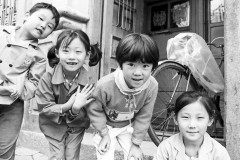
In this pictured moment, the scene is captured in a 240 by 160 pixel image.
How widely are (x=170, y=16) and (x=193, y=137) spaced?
126 inches

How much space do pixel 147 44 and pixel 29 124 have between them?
2715mm

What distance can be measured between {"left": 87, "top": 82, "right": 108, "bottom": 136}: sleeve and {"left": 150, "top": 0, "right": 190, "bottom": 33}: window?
119 inches

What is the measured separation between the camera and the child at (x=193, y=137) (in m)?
1.74

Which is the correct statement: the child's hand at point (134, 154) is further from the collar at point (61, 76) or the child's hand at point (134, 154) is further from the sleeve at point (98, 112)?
the collar at point (61, 76)

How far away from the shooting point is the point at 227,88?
2186mm

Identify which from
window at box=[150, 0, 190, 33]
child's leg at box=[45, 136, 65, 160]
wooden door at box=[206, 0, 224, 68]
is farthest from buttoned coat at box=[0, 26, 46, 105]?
window at box=[150, 0, 190, 33]

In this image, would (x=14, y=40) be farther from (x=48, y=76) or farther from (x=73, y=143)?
(x=73, y=143)

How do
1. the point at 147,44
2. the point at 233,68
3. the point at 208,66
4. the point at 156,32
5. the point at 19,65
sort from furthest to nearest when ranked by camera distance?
the point at 156,32 < the point at 208,66 < the point at 233,68 < the point at 19,65 < the point at 147,44

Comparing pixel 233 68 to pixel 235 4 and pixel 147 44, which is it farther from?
pixel 147 44

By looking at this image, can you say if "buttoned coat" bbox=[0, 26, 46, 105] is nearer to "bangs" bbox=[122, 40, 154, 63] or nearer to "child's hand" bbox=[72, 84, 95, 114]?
"child's hand" bbox=[72, 84, 95, 114]

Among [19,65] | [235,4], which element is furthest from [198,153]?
[19,65]

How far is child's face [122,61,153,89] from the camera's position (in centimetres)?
163

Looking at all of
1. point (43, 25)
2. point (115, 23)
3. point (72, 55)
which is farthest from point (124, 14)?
point (72, 55)

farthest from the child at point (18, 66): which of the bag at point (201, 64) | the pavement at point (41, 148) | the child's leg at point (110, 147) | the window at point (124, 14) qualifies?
the window at point (124, 14)
